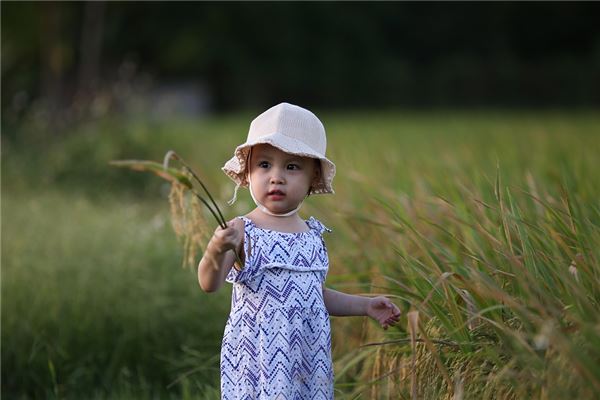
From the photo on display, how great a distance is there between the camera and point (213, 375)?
3.64m

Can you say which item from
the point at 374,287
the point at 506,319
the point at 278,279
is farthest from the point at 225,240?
the point at 374,287

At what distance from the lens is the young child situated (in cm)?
240

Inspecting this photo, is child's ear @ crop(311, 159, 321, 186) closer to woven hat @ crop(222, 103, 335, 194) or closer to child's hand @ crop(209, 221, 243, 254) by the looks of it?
woven hat @ crop(222, 103, 335, 194)

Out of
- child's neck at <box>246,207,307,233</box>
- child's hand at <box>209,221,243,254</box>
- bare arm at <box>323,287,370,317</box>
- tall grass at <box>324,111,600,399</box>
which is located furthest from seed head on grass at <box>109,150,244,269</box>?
tall grass at <box>324,111,600,399</box>

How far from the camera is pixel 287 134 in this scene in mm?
2469

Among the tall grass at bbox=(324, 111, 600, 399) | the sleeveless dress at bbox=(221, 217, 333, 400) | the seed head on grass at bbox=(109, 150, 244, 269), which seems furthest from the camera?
the sleeveless dress at bbox=(221, 217, 333, 400)

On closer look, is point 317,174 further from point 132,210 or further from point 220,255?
point 132,210

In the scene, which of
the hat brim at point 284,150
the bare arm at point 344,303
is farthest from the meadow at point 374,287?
the hat brim at point 284,150

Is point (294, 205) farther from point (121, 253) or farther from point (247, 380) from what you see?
→ point (121, 253)

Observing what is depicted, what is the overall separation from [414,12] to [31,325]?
109 feet

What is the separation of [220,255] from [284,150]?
0.31 m

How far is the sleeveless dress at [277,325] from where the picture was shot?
7.88 ft

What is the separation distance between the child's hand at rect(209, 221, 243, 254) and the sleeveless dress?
0.42ft

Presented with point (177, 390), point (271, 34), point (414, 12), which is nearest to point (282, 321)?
point (177, 390)
